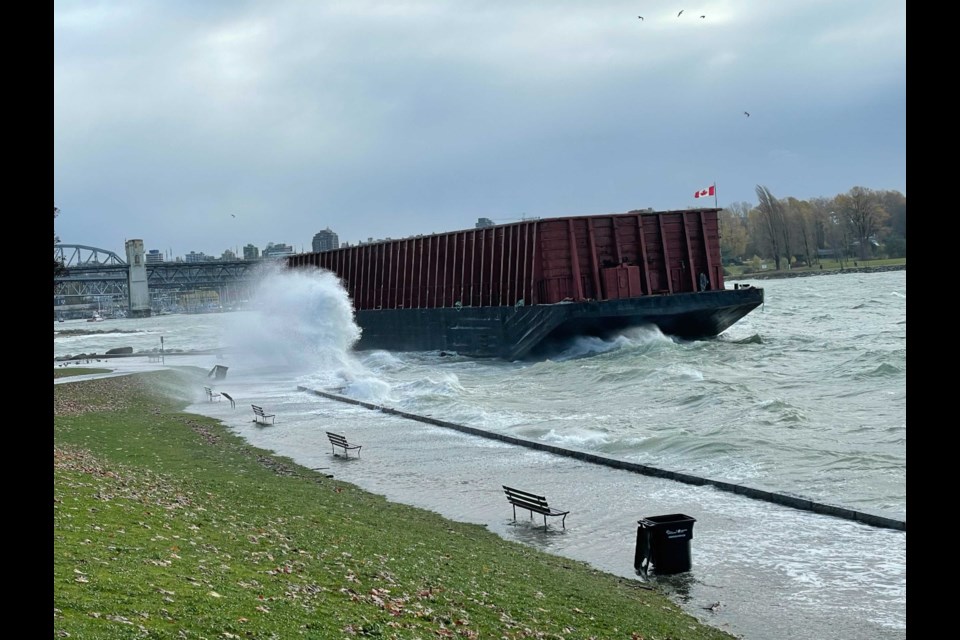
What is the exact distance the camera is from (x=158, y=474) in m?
19.7

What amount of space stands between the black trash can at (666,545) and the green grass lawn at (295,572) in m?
Answer: 0.73

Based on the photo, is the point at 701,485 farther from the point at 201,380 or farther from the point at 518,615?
the point at 201,380

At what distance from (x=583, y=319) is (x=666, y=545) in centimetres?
3457

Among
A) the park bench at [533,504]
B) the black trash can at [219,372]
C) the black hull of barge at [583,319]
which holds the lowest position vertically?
the black trash can at [219,372]

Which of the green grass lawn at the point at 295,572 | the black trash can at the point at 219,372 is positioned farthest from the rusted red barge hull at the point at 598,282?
the green grass lawn at the point at 295,572

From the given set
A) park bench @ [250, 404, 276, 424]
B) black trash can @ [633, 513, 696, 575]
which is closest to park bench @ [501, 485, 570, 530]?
black trash can @ [633, 513, 696, 575]

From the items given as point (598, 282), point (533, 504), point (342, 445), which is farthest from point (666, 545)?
point (598, 282)

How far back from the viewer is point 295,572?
11.6m

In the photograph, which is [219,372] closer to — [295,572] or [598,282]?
[598,282]

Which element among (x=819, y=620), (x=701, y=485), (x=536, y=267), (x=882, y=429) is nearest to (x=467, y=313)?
(x=536, y=267)

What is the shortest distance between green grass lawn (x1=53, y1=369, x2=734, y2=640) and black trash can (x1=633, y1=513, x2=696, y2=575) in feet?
2.39

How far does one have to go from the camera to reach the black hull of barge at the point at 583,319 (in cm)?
4756

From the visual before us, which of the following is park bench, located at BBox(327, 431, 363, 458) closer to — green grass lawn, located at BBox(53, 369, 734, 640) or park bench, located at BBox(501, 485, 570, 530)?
green grass lawn, located at BBox(53, 369, 734, 640)

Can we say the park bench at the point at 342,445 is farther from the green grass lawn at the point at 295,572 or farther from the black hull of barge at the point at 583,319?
the black hull of barge at the point at 583,319
